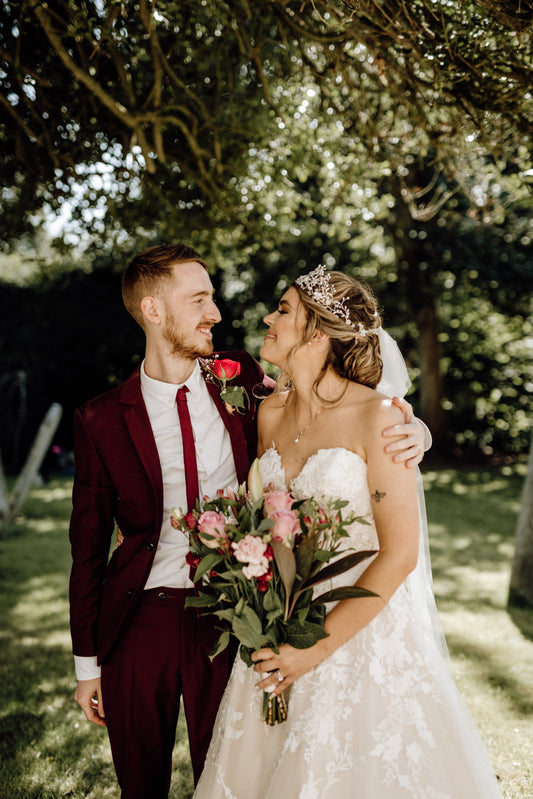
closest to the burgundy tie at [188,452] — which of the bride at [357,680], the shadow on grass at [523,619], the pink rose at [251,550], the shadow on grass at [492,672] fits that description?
the bride at [357,680]

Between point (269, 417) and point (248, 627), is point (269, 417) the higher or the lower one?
the higher one

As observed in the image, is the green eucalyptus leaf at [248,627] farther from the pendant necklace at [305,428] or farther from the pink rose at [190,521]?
the pendant necklace at [305,428]

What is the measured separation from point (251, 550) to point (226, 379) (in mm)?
1035

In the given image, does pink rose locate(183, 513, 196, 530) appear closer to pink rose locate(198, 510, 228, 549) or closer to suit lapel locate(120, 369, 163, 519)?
pink rose locate(198, 510, 228, 549)

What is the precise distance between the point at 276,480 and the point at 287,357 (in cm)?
56

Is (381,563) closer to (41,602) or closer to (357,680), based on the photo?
(357,680)

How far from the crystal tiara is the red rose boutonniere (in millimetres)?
465

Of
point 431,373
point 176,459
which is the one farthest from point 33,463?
point 431,373

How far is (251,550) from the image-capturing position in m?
2.01

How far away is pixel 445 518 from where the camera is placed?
383 inches

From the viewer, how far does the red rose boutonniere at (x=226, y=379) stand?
9.22 ft

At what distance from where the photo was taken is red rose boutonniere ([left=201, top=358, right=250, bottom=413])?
281cm

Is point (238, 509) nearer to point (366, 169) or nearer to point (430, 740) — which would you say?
point (430, 740)

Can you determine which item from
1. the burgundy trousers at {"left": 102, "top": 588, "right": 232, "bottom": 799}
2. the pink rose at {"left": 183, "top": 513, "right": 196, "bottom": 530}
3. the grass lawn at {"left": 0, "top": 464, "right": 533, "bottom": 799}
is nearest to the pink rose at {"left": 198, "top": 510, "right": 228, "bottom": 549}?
the pink rose at {"left": 183, "top": 513, "right": 196, "bottom": 530}
